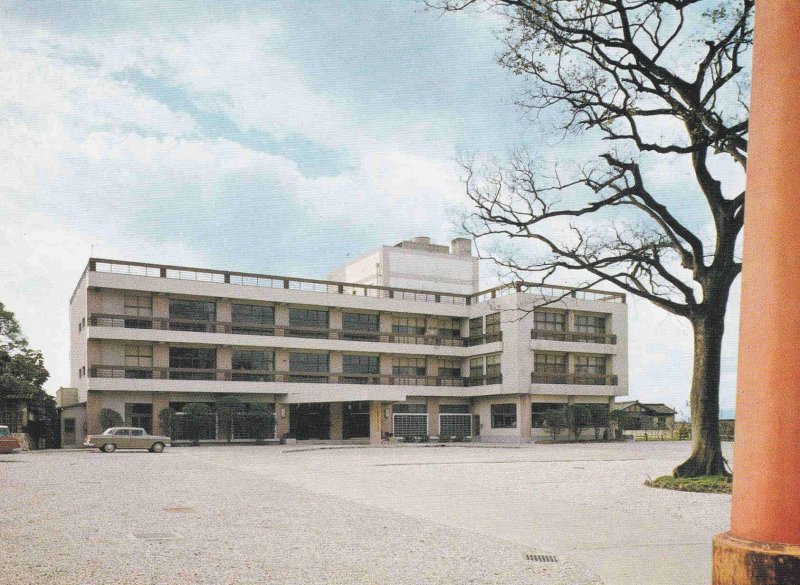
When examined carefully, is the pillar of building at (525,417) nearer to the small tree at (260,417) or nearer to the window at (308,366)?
the window at (308,366)

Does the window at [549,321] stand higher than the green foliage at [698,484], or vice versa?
the window at [549,321]

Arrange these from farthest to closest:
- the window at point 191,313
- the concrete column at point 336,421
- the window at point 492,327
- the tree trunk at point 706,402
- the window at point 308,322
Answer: the window at point 492,327
the concrete column at point 336,421
the window at point 308,322
the window at point 191,313
the tree trunk at point 706,402

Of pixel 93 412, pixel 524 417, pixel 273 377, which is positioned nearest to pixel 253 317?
pixel 273 377

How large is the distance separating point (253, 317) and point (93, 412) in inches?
496

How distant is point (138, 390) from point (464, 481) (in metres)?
34.5

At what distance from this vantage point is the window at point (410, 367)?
61250 millimetres

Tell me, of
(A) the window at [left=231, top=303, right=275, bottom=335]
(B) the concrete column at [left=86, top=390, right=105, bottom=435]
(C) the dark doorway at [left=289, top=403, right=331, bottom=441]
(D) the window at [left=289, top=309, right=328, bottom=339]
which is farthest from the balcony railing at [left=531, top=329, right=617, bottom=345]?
(B) the concrete column at [left=86, top=390, right=105, bottom=435]

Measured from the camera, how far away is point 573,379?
60562 mm

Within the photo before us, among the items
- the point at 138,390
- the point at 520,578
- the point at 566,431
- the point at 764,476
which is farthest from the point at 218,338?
the point at 764,476

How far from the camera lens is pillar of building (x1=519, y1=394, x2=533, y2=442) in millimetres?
57688

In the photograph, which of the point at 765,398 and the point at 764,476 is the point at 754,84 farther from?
the point at 764,476

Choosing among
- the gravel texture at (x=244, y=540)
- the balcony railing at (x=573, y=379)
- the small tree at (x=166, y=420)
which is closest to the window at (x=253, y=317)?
the small tree at (x=166, y=420)

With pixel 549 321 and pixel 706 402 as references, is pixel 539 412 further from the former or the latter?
pixel 706 402

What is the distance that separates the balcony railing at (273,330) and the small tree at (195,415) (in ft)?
19.1
